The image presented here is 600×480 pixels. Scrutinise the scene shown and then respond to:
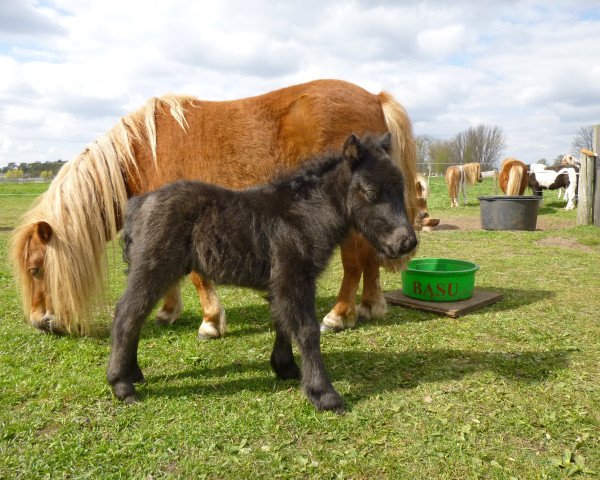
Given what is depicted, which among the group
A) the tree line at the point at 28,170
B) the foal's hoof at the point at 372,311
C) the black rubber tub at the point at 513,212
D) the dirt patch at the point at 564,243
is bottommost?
the foal's hoof at the point at 372,311

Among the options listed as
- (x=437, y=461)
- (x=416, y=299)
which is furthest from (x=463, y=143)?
(x=437, y=461)

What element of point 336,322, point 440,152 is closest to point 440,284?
point 336,322

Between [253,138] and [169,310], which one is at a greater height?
[253,138]

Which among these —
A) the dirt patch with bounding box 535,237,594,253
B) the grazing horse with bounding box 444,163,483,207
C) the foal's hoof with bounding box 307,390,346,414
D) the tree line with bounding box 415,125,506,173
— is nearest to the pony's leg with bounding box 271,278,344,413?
the foal's hoof with bounding box 307,390,346,414

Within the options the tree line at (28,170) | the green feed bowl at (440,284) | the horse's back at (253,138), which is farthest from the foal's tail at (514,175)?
the tree line at (28,170)

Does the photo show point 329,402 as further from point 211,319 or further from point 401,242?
point 211,319

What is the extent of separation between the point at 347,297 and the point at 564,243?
7.03 metres

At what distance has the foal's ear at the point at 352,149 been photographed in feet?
9.90

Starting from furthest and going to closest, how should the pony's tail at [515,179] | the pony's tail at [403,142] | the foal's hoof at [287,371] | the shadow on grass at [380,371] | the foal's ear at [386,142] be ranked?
the pony's tail at [515,179] < the pony's tail at [403,142] < the foal's hoof at [287,371] < the shadow on grass at [380,371] < the foal's ear at [386,142]

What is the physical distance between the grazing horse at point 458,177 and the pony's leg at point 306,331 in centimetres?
1641

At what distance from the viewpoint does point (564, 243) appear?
953 cm

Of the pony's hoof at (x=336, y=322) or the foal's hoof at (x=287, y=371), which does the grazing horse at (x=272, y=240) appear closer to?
the foal's hoof at (x=287, y=371)

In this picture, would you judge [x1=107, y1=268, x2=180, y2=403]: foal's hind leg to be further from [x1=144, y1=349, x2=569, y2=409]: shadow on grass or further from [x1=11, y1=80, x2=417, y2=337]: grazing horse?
[x1=11, y1=80, x2=417, y2=337]: grazing horse

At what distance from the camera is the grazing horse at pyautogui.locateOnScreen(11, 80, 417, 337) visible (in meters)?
4.10
